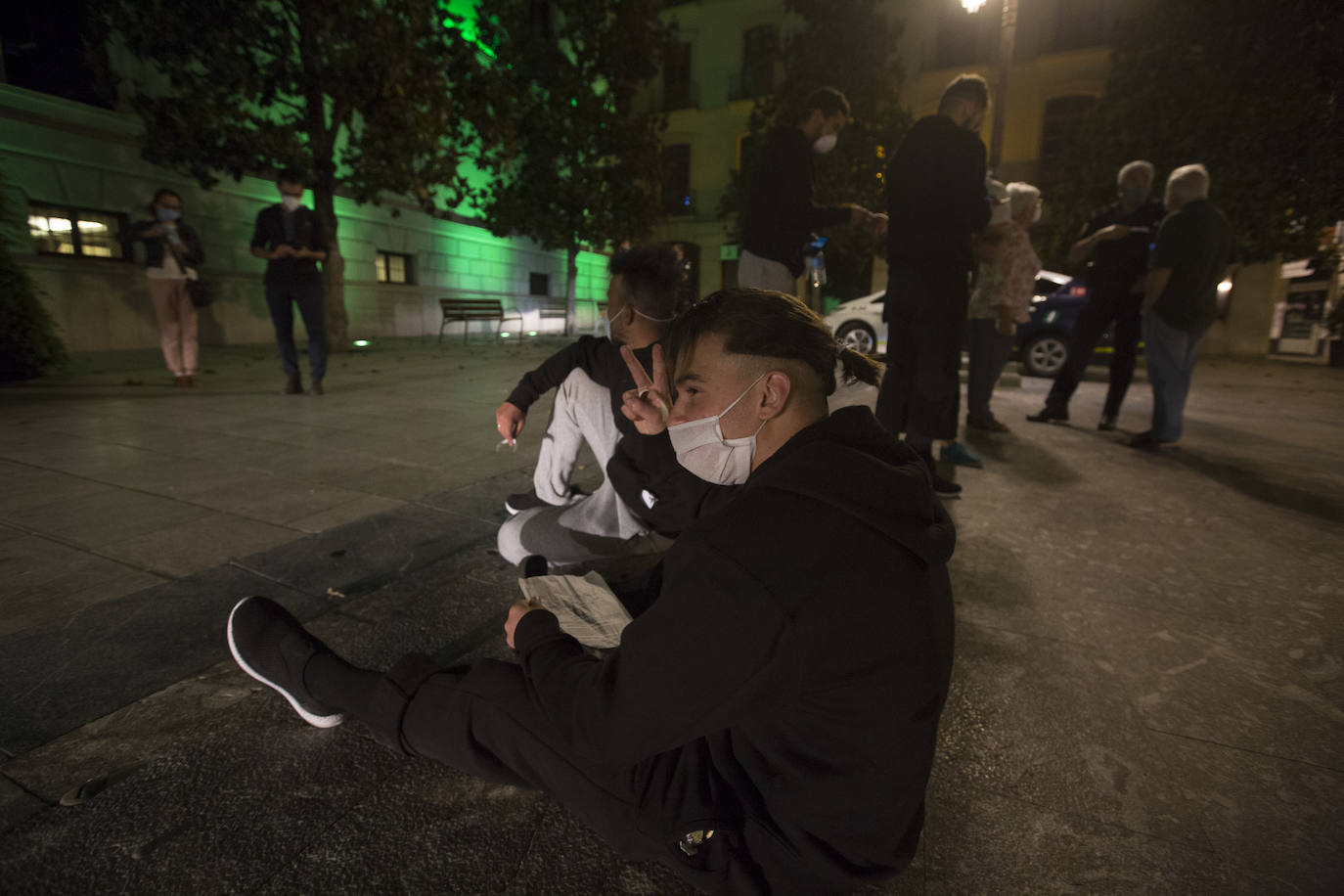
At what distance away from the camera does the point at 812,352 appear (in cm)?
116

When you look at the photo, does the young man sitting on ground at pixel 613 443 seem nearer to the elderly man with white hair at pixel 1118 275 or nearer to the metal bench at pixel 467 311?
the elderly man with white hair at pixel 1118 275

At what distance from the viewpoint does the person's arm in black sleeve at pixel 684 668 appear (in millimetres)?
837

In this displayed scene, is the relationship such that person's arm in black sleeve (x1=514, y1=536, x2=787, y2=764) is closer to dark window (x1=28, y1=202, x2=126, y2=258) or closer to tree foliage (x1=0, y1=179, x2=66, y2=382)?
tree foliage (x1=0, y1=179, x2=66, y2=382)

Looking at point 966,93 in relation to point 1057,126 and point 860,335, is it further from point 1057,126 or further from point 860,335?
point 1057,126

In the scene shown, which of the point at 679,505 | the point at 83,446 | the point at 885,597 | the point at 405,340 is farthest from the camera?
the point at 405,340

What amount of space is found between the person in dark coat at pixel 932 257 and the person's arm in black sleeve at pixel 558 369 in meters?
1.86

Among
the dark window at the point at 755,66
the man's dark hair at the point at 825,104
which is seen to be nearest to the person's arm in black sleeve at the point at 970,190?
the man's dark hair at the point at 825,104

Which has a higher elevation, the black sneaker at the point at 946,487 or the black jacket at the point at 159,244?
the black jacket at the point at 159,244

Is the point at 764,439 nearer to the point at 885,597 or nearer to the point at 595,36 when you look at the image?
the point at 885,597

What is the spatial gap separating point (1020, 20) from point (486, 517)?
2257 cm

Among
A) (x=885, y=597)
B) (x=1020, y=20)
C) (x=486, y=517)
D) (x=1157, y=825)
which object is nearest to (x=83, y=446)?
(x=486, y=517)

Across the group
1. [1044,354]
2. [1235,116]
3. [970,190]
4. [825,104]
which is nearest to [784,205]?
[825,104]

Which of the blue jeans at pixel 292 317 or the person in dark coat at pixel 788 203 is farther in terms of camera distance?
the blue jeans at pixel 292 317

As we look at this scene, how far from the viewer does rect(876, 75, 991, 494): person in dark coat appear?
3459 mm
